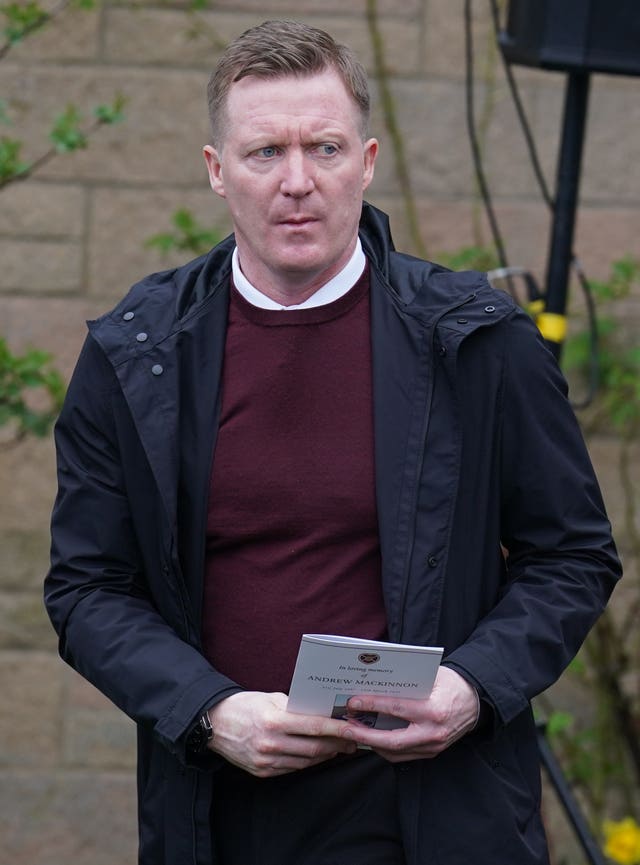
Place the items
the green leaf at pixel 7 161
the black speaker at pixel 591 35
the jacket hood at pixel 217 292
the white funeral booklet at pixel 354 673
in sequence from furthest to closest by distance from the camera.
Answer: the green leaf at pixel 7 161 → the black speaker at pixel 591 35 → the jacket hood at pixel 217 292 → the white funeral booklet at pixel 354 673

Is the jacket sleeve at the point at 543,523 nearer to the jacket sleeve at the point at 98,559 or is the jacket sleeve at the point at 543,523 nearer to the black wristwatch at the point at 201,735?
the black wristwatch at the point at 201,735

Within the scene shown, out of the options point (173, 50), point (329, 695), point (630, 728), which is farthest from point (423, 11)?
point (329, 695)

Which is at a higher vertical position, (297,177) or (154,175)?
(297,177)

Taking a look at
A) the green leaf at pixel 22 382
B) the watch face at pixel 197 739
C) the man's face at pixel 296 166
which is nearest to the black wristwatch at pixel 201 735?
the watch face at pixel 197 739

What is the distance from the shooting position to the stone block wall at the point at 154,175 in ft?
14.5

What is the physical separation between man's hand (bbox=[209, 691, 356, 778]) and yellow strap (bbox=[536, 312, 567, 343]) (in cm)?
119

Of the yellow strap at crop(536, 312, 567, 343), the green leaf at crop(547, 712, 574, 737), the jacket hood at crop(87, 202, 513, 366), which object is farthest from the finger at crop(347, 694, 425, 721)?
the green leaf at crop(547, 712, 574, 737)

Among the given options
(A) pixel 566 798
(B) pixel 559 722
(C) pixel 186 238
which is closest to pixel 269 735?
(A) pixel 566 798

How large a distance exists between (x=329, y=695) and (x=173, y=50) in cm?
278

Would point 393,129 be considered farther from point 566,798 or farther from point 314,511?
point 314,511

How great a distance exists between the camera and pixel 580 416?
14.8ft

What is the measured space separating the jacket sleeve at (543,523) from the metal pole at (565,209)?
0.80 metres

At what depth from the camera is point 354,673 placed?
209 centimetres

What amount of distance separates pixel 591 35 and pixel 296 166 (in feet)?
3.17
